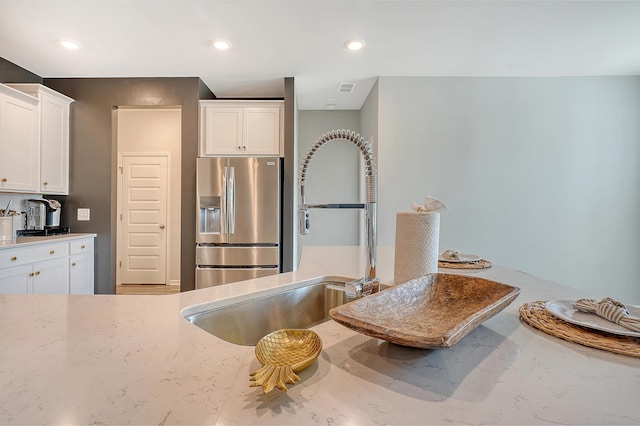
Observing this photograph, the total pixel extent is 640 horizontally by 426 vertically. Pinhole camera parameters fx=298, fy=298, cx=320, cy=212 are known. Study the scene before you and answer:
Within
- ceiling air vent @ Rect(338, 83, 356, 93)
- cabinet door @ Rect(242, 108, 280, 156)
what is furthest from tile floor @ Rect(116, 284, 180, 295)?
ceiling air vent @ Rect(338, 83, 356, 93)

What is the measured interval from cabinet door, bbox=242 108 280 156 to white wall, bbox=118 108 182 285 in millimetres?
1584

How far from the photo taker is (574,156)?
322cm

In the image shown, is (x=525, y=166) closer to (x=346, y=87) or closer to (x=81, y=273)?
(x=346, y=87)

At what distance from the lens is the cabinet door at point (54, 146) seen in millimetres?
2908

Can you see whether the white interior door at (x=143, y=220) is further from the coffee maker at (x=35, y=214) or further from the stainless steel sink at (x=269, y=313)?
the stainless steel sink at (x=269, y=313)

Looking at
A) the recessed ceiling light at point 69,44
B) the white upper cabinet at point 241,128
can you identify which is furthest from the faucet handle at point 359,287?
the recessed ceiling light at point 69,44

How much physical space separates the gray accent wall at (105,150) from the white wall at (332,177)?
5.45 ft

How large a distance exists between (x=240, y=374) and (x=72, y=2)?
8.89 feet

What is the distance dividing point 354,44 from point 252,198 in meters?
1.70

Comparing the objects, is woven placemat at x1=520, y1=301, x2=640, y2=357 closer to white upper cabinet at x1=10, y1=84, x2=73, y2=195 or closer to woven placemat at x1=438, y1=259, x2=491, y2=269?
woven placemat at x1=438, y1=259, x2=491, y2=269

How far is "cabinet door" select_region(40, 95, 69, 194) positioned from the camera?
2908mm

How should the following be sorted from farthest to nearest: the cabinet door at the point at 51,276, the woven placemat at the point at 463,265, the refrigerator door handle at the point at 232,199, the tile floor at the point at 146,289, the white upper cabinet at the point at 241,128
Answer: the tile floor at the point at 146,289
the white upper cabinet at the point at 241,128
the refrigerator door handle at the point at 232,199
the cabinet door at the point at 51,276
the woven placemat at the point at 463,265

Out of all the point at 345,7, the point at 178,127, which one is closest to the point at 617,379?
the point at 345,7

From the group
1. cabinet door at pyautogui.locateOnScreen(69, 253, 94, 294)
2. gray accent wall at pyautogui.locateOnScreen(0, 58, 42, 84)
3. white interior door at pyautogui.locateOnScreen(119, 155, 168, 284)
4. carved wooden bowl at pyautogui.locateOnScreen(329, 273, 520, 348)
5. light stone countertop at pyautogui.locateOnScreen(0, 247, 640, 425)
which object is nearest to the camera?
light stone countertop at pyautogui.locateOnScreen(0, 247, 640, 425)
